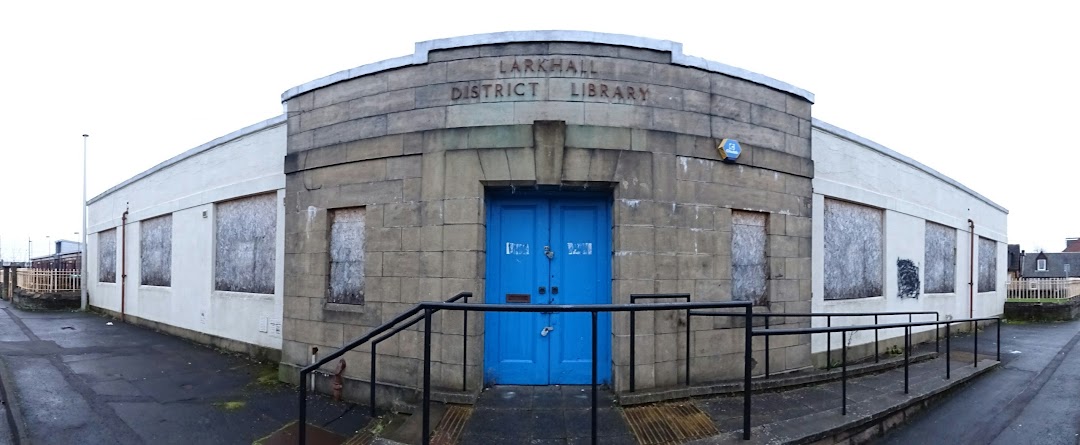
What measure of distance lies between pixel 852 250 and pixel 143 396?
1058cm

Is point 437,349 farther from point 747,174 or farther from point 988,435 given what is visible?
point 988,435

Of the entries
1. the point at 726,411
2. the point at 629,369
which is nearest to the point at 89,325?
the point at 629,369

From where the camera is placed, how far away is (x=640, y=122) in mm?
5801

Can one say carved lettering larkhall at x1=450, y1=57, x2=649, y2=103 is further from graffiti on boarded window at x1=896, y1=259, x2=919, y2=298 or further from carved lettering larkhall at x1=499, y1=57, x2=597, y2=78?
graffiti on boarded window at x1=896, y1=259, x2=919, y2=298

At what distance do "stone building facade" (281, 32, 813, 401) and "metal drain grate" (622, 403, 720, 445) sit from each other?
0.41m

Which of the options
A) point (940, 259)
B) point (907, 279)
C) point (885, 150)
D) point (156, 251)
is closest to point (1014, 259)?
point (940, 259)

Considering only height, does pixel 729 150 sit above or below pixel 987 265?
above

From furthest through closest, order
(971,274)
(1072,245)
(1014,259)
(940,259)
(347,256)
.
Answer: (1072,245), (1014,259), (971,274), (940,259), (347,256)

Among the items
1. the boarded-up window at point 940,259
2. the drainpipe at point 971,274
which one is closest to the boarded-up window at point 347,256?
the boarded-up window at point 940,259

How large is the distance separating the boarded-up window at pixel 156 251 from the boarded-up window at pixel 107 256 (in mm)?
2644

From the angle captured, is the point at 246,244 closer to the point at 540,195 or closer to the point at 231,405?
the point at 231,405

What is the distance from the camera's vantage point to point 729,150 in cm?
609

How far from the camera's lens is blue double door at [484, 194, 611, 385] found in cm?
566

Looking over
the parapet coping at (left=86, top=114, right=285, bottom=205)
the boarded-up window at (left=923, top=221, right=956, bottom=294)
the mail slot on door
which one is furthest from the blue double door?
the boarded-up window at (left=923, top=221, right=956, bottom=294)
